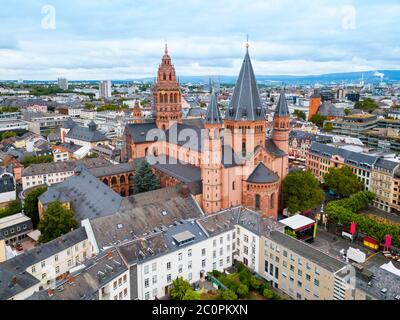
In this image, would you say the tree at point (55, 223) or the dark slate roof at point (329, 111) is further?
the dark slate roof at point (329, 111)

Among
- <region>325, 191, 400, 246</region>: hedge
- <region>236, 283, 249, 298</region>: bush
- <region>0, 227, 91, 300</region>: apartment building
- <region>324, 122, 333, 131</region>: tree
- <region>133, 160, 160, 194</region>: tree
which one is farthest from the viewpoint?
<region>324, 122, 333, 131</region>: tree

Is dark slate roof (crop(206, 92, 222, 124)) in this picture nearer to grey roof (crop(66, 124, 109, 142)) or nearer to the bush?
the bush

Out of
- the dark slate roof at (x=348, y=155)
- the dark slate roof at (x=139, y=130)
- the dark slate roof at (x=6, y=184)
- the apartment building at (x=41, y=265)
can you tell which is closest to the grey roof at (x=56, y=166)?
the dark slate roof at (x=6, y=184)

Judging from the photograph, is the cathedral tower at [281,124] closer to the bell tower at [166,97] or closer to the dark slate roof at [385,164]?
the dark slate roof at [385,164]

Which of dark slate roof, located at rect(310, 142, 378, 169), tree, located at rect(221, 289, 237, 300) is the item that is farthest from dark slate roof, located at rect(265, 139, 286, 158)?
tree, located at rect(221, 289, 237, 300)

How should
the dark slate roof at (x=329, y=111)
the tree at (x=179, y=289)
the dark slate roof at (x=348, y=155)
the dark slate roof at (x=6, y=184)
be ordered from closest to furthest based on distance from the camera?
1. the tree at (x=179, y=289)
2. the dark slate roof at (x=348, y=155)
3. the dark slate roof at (x=6, y=184)
4. the dark slate roof at (x=329, y=111)
